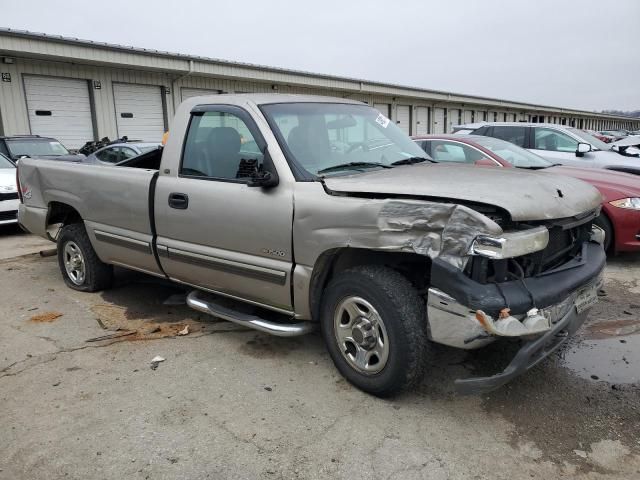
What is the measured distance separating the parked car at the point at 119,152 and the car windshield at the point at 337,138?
6.79 metres

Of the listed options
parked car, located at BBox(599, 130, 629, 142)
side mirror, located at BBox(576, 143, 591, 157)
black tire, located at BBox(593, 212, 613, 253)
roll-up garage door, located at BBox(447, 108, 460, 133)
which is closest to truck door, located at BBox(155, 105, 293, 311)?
black tire, located at BBox(593, 212, 613, 253)

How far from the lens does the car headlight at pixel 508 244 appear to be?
8.20 ft

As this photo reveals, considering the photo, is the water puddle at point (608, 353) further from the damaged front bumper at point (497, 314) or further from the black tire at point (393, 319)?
the black tire at point (393, 319)

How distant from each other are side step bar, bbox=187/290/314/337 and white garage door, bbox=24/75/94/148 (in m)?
13.6

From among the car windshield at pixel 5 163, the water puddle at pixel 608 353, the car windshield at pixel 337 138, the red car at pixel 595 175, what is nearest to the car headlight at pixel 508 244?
the car windshield at pixel 337 138

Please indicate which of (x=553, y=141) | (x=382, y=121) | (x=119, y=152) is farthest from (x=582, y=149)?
(x=119, y=152)

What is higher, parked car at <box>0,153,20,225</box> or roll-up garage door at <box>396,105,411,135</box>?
roll-up garage door at <box>396,105,411,135</box>

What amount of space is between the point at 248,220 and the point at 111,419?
1.47 meters

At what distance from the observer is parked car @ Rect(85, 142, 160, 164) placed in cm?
1010

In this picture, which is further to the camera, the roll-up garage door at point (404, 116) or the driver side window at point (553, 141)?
the roll-up garage door at point (404, 116)

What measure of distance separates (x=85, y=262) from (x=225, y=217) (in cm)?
229

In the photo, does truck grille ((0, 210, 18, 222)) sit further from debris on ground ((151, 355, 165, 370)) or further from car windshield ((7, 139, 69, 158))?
debris on ground ((151, 355, 165, 370))

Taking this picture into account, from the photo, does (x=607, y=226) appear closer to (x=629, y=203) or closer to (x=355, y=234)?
(x=629, y=203)

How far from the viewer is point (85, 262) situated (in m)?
5.11
